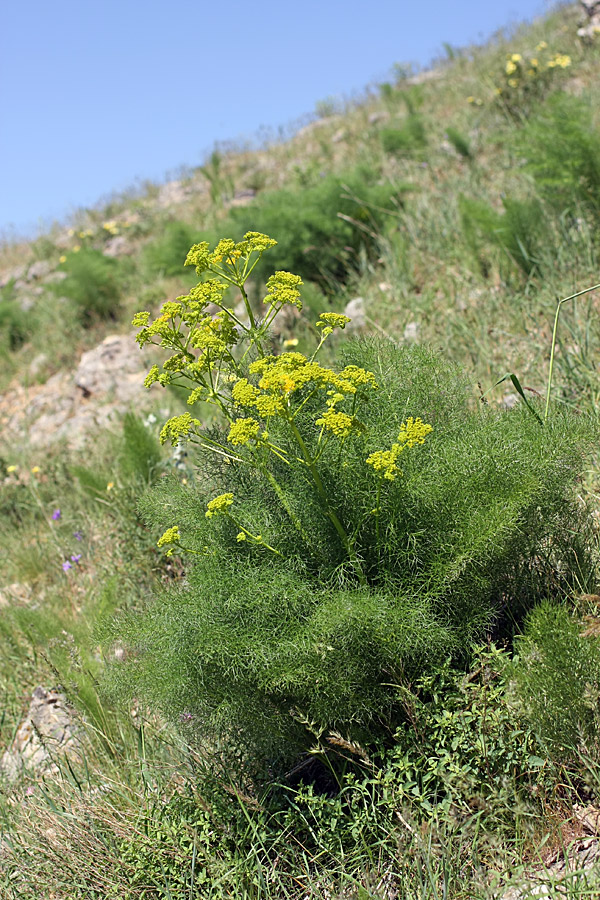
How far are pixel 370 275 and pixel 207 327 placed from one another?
11.5ft

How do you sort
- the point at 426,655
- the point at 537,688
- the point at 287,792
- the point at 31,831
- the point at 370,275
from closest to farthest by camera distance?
the point at 537,688, the point at 426,655, the point at 287,792, the point at 31,831, the point at 370,275

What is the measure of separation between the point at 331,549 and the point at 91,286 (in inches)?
263

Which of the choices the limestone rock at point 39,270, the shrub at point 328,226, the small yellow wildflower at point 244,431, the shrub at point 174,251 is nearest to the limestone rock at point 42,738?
the small yellow wildflower at point 244,431

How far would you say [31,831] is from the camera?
226 cm

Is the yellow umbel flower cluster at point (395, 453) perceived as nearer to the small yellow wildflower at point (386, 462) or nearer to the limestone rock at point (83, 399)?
the small yellow wildflower at point (386, 462)

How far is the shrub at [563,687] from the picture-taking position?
5.57 feet

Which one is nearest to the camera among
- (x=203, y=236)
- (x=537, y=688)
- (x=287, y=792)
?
(x=537, y=688)

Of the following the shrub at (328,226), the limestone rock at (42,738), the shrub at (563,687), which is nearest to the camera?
the shrub at (563,687)

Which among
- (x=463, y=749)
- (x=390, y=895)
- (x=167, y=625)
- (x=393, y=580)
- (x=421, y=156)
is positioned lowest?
(x=390, y=895)

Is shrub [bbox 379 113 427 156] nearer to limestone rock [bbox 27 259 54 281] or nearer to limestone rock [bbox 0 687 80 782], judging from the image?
limestone rock [bbox 27 259 54 281]

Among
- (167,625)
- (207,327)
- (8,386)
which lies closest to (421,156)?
(8,386)

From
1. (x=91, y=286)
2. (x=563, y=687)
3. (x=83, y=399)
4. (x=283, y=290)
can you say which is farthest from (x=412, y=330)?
Result: (x=91, y=286)

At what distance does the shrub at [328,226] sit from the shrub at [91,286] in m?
2.67

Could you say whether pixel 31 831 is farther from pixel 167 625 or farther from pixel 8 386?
pixel 8 386
